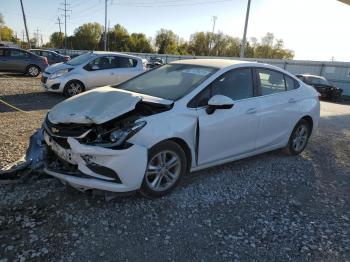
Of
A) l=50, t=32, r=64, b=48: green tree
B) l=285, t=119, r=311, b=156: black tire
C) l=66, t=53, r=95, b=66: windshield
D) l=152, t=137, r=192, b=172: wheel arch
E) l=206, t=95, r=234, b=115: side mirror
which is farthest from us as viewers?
l=50, t=32, r=64, b=48: green tree

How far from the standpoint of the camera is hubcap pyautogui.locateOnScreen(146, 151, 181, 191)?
13.5ft

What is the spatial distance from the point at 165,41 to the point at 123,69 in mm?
88698

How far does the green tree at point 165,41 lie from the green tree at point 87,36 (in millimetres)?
19082

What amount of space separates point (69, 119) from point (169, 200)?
4.94 ft

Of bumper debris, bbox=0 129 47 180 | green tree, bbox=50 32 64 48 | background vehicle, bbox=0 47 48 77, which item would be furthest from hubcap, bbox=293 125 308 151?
green tree, bbox=50 32 64 48

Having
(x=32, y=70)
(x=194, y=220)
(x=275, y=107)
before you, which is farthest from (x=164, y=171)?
(x=32, y=70)

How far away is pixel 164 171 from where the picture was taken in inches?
167

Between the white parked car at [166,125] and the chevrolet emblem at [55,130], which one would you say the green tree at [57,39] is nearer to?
the white parked car at [166,125]

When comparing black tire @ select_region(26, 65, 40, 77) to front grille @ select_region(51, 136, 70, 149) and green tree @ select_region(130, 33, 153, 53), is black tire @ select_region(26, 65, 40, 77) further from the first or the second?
green tree @ select_region(130, 33, 153, 53)

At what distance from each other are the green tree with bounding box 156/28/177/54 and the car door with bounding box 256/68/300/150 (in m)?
91.8

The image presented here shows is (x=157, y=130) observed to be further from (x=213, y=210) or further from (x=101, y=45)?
(x=101, y=45)

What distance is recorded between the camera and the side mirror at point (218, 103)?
14.4 ft

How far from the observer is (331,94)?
75.3 feet

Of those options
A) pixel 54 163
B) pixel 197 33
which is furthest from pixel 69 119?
pixel 197 33
